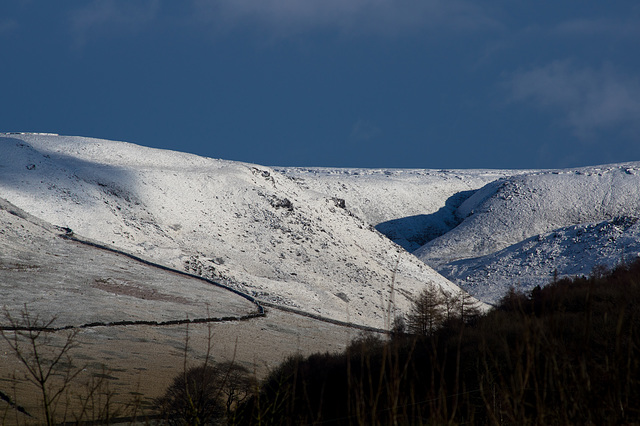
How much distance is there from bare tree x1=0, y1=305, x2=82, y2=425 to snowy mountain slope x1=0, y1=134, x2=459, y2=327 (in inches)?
878

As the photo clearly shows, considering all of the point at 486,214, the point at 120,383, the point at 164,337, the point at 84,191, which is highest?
the point at 486,214

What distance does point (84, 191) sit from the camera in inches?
2108

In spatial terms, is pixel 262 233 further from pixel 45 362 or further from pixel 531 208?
pixel 531 208

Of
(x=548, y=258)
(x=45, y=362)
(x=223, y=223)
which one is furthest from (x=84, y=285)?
(x=548, y=258)

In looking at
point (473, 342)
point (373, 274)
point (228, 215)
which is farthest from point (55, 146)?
point (473, 342)

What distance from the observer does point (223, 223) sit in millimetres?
57469

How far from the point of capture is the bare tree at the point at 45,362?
4302 mm

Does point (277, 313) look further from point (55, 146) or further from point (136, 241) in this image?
point (55, 146)

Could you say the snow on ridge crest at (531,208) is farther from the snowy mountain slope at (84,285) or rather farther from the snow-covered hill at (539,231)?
the snowy mountain slope at (84,285)

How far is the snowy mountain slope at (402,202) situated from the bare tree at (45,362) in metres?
84.2

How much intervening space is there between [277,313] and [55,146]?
4438 cm

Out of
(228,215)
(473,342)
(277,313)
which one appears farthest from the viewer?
(228,215)

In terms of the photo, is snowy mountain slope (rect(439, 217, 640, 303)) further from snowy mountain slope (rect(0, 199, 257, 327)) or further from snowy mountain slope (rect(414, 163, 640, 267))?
snowy mountain slope (rect(0, 199, 257, 327))

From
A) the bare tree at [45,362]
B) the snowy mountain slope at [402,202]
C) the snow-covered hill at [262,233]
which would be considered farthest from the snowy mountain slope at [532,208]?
the bare tree at [45,362]
